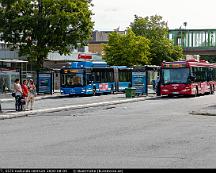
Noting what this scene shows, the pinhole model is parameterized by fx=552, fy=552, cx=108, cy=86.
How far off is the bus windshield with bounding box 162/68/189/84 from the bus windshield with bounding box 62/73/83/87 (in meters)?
8.82

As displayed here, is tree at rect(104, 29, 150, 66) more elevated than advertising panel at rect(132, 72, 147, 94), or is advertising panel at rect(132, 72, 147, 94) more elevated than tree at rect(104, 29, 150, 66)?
tree at rect(104, 29, 150, 66)

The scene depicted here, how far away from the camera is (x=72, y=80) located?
50.7 meters

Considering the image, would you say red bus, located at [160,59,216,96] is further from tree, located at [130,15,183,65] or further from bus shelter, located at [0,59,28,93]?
tree, located at [130,15,183,65]

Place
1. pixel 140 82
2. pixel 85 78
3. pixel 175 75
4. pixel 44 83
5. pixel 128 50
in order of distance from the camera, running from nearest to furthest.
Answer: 1. pixel 175 75
2. pixel 140 82
3. pixel 85 78
4. pixel 44 83
5. pixel 128 50

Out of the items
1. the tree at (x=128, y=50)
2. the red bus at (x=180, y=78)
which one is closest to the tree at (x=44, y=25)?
the red bus at (x=180, y=78)

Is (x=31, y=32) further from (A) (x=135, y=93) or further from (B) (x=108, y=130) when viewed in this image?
(B) (x=108, y=130)

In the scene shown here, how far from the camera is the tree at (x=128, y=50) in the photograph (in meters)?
83.9

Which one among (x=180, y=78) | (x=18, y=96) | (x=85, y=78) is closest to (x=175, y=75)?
(x=180, y=78)

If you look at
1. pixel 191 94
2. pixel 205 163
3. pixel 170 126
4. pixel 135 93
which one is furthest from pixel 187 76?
pixel 205 163

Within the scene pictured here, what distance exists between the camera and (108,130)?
18375 mm

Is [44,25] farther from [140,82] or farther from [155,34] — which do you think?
[155,34]

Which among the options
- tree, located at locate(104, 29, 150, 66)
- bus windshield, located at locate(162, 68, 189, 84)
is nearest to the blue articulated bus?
bus windshield, located at locate(162, 68, 189, 84)

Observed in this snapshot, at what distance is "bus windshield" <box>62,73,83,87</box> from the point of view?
50594 millimetres

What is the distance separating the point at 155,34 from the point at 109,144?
8064 centimetres
